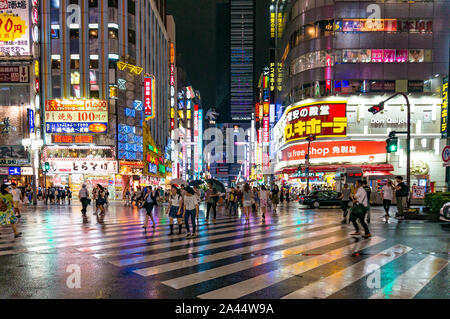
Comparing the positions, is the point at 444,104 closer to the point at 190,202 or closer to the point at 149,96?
the point at 190,202

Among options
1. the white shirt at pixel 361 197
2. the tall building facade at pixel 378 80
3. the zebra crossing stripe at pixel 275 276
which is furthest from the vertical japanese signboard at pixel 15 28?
the zebra crossing stripe at pixel 275 276

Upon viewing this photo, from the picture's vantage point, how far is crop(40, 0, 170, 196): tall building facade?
41.1m

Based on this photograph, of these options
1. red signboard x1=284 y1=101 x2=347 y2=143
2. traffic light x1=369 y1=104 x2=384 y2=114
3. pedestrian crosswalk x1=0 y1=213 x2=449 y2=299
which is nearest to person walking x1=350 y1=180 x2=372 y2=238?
pedestrian crosswalk x1=0 y1=213 x2=449 y2=299

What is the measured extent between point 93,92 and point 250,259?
4213 centimetres

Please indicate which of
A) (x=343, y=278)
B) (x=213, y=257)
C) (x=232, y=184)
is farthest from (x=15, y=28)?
(x=343, y=278)

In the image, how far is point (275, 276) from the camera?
633 cm

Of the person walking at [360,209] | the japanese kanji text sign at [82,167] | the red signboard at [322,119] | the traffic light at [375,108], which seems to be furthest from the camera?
the japanese kanji text sign at [82,167]

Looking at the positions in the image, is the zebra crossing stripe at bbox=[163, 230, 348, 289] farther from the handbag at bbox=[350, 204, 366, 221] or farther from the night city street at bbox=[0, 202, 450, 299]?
the handbag at bbox=[350, 204, 366, 221]

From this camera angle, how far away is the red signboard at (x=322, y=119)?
1601 inches

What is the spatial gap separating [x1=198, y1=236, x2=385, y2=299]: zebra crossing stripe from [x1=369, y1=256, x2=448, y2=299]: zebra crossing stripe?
1567mm

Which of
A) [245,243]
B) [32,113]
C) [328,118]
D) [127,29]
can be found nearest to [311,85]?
[328,118]

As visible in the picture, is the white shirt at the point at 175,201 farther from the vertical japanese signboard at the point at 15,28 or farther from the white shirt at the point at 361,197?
the vertical japanese signboard at the point at 15,28

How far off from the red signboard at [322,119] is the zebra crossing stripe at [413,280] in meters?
34.6
